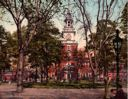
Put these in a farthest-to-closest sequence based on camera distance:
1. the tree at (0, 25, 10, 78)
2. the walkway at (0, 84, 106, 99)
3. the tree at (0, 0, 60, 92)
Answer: the tree at (0, 25, 10, 78)
the tree at (0, 0, 60, 92)
the walkway at (0, 84, 106, 99)

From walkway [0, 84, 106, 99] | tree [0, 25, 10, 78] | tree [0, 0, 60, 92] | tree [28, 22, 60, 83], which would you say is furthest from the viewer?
tree [0, 25, 10, 78]

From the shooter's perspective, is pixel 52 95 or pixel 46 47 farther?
pixel 46 47

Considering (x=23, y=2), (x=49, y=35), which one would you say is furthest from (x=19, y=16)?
(x=49, y=35)

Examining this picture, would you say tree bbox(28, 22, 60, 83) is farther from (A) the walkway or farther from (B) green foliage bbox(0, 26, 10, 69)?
(A) the walkway

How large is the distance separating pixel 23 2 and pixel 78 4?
4.75 m

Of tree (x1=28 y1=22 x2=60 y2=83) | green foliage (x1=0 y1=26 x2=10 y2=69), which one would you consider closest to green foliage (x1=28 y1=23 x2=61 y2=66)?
tree (x1=28 y1=22 x2=60 y2=83)

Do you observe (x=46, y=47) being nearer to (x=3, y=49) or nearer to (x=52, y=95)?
(x=3, y=49)

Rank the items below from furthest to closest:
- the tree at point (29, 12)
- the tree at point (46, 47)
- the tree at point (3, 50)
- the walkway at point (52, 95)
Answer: the tree at point (3, 50), the tree at point (46, 47), the tree at point (29, 12), the walkway at point (52, 95)

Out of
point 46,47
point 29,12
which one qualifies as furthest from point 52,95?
point 46,47

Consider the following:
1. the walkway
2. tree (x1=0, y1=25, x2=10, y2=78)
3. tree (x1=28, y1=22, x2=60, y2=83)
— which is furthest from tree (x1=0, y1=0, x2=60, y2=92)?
tree (x1=0, y1=25, x2=10, y2=78)

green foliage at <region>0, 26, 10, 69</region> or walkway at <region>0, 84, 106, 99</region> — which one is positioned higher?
green foliage at <region>0, 26, 10, 69</region>

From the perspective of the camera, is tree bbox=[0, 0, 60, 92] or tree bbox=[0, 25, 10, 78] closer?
tree bbox=[0, 0, 60, 92]

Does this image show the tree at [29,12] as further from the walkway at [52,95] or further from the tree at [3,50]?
the tree at [3,50]

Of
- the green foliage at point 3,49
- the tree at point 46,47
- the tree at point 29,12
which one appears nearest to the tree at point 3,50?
the green foliage at point 3,49
